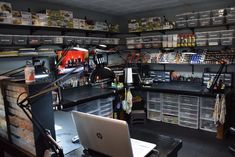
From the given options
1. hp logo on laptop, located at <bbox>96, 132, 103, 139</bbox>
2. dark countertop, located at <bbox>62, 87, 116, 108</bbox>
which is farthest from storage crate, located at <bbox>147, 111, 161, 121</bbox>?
hp logo on laptop, located at <bbox>96, 132, 103, 139</bbox>

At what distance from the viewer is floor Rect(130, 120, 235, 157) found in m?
2.93

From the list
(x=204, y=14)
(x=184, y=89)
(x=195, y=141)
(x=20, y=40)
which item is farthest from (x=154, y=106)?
(x=20, y=40)

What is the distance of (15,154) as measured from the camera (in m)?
1.54

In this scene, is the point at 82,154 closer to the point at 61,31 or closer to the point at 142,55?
the point at 61,31

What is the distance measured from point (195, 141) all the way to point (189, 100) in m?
0.82

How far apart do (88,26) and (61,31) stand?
0.57 meters

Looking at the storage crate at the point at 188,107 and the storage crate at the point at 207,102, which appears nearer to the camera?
the storage crate at the point at 207,102

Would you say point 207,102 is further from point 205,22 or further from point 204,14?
point 204,14

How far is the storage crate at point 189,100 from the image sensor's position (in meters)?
3.75

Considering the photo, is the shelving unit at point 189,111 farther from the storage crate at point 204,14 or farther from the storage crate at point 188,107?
the storage crate at point 204,14

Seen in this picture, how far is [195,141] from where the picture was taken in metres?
3.31

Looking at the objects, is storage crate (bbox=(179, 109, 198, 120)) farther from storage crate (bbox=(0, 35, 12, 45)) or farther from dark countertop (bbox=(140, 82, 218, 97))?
storage crate (bbox=(0, 35, 12, 45))

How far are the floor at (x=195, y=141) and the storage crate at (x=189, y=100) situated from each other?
50cm

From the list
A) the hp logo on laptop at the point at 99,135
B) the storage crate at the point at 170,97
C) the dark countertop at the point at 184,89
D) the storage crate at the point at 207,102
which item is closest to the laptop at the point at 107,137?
the hp logo on laptop at the point at 99,135
